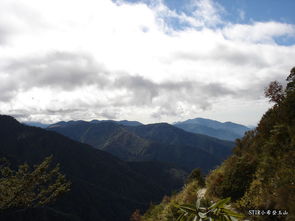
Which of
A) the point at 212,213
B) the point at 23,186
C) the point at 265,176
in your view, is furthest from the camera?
the point at 23,186

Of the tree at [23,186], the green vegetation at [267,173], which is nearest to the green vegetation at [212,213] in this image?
the green vegetation at [267,173]

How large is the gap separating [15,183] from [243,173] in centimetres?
1501

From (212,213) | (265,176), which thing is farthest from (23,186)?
(212,213)

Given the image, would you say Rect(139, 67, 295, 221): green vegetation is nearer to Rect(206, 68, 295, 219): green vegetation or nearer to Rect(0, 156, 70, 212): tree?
Rect(206, 68, 295, 219): green vegetation

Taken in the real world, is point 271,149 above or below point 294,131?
below

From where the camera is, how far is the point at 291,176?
342 inches

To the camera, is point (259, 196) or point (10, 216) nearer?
point (259, 196)

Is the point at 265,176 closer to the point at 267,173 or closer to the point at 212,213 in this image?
the point at 267,173

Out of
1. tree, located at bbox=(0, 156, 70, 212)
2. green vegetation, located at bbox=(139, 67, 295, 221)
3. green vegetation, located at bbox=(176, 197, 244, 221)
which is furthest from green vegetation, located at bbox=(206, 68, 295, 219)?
tree, located at bbox=(0, 156, 70, 212)

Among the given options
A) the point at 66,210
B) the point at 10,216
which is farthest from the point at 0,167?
the point at 66,210

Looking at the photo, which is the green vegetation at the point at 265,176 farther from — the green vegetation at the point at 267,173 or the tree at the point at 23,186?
the tree at the point at 23,186

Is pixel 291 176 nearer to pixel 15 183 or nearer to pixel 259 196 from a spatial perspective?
pixel 259 196

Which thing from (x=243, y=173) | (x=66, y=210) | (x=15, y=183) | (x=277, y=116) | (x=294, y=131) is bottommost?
(x=66, y=210)

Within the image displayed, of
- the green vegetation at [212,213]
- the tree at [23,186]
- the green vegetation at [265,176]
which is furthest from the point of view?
the tree at [23,186]
